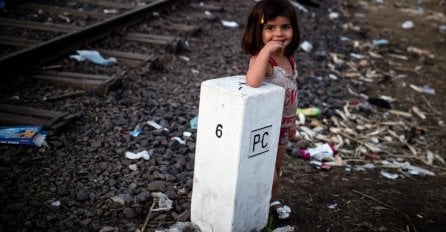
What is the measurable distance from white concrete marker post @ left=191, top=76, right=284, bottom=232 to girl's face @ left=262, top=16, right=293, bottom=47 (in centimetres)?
32

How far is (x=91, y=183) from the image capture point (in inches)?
126

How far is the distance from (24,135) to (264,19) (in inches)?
86.9

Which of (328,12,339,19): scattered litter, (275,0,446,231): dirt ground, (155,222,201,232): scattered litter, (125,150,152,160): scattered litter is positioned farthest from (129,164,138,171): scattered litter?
(328,12,339,19): scattered litter

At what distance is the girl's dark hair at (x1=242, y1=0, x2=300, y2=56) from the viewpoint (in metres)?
2.61

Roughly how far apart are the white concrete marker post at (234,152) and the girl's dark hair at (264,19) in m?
0.26

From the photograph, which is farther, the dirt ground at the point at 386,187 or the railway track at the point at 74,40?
the railway track at the point at 74,40

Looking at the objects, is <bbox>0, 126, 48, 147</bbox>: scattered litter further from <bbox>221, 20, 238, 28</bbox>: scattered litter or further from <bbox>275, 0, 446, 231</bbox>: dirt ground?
<bbox>221, 20, 238, 28</bbox>: scattered litter

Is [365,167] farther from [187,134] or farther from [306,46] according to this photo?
[306,46]

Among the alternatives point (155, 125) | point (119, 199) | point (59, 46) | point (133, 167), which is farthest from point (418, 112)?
point (59, 46)

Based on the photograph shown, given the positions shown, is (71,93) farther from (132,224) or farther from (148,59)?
(132,224)

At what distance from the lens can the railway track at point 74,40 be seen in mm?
4512

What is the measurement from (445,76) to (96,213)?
296 inches

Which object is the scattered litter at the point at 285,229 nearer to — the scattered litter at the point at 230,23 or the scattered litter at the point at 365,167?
the scattered litter at the point at 365,167

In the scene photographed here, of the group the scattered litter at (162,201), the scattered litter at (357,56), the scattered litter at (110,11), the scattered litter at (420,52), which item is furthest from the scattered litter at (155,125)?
the scattered litter at (420,52)
